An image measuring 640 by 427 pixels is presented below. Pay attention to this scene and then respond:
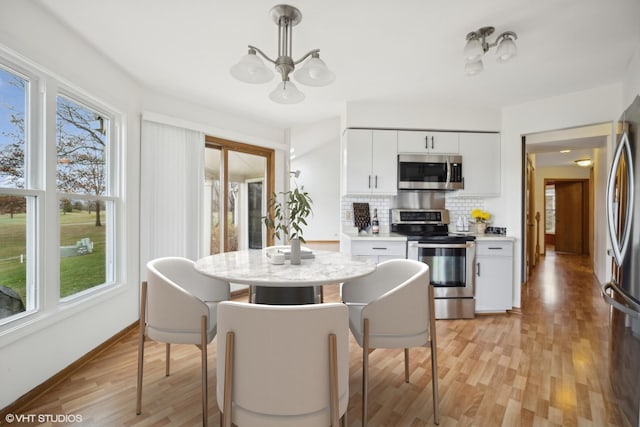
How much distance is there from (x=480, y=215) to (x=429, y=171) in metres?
0.81

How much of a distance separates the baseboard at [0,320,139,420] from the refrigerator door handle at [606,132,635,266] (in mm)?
3508

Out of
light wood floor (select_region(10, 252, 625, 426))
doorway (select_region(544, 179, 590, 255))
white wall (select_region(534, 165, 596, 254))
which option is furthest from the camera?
doorway (select_region(544, 179, 590, 255))

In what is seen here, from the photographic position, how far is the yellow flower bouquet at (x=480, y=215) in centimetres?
365

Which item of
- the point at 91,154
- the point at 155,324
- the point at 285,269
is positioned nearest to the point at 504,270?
the point at 285,269

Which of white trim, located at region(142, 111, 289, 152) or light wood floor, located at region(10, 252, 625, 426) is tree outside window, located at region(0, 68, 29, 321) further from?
white trim, located at region(142, 111, 289, 152)

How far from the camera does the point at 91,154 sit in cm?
254

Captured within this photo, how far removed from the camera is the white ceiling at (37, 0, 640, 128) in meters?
1.88

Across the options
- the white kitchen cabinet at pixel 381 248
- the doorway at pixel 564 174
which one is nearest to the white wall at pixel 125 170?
the white kitchen cabinet at pixel 381 248

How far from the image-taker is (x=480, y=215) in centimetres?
366

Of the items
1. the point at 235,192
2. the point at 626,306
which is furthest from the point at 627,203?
the point at 235,192

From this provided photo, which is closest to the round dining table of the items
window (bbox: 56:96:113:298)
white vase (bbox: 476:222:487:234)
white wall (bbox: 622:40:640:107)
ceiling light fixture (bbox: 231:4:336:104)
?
ceiling light fixture (bbox: 231:4:336:104)

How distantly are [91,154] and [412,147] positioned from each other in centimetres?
320

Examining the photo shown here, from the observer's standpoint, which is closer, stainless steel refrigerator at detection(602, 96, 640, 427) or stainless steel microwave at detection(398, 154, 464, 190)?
stainless steel refrigerator at detection(602, 96, 640, 427)
